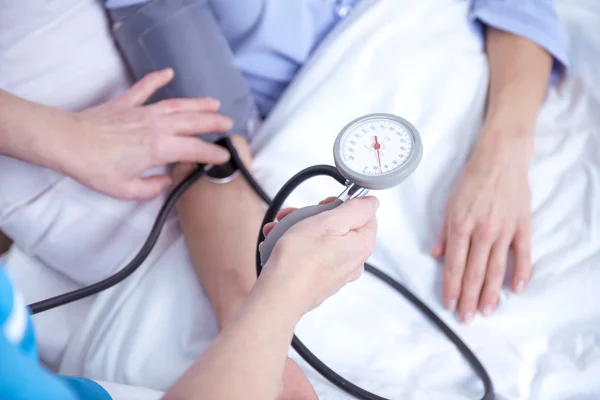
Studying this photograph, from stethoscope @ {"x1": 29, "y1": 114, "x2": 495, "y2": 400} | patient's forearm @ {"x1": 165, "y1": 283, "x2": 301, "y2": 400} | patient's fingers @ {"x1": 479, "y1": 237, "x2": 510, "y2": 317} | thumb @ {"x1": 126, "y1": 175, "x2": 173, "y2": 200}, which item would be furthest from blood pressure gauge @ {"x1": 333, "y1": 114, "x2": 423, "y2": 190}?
thumb @ {"x1": 126, "y1": 175, "x2": 173, "y2": 200}

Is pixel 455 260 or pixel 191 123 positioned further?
pixel 191 123

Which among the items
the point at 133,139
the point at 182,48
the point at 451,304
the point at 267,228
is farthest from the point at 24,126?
the point at 451,304

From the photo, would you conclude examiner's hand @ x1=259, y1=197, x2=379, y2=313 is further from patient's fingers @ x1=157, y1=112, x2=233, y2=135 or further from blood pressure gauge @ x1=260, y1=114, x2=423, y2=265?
patient's fingers @ x1=157, y1=112, x2=233, y2=135

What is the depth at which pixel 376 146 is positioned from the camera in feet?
1.77

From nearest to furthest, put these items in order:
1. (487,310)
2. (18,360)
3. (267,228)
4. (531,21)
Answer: (18,360) → (267,228) → (487,310) → (531,21)

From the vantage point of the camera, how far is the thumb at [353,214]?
472 millimetres

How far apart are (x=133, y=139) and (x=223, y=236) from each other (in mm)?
182

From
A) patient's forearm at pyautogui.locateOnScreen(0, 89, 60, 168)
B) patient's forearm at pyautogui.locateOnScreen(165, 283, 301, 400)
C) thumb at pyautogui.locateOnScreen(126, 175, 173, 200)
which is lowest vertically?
thumb at pyautogui.locateOnScreen(126, 175, 173, 200)

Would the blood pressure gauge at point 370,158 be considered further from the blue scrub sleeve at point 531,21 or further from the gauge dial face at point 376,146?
the blue scrub sleeve at point 531,21

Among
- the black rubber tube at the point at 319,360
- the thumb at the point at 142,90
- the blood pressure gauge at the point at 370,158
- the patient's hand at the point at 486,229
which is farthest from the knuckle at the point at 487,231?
the thumb at the point at 142,90

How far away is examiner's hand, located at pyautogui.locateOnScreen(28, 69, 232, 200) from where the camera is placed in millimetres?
733

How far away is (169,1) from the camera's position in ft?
2.71

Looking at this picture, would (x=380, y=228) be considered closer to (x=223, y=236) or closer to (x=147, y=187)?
(x=223, y=236)

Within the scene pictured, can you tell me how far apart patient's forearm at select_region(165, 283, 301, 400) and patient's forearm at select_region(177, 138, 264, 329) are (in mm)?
281
